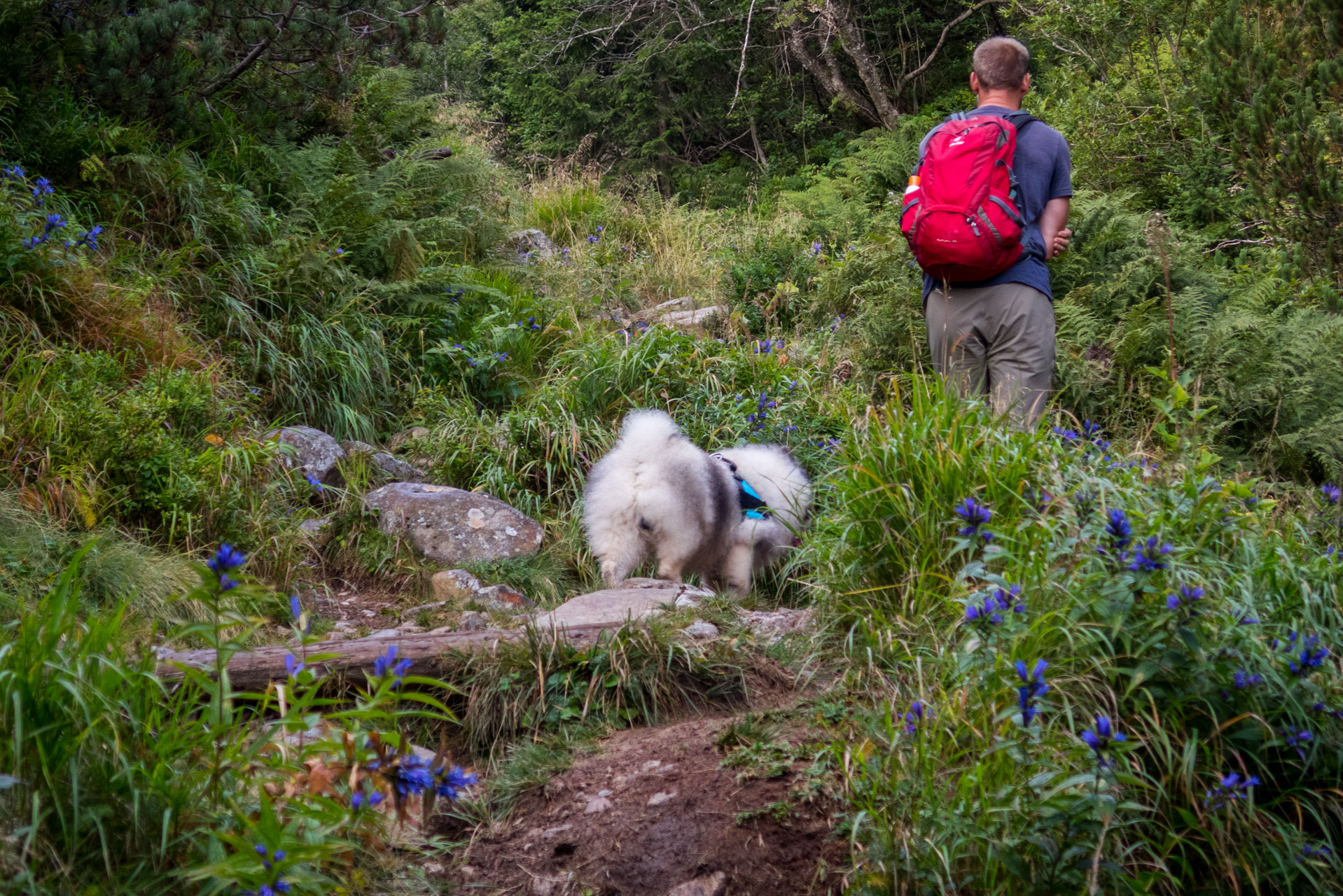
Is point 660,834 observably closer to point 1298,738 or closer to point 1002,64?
point 1298,738

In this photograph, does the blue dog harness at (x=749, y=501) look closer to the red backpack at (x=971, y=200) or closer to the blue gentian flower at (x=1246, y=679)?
the red backpack at (x=971, y=200)

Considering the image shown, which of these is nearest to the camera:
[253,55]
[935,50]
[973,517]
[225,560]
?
[225,560]

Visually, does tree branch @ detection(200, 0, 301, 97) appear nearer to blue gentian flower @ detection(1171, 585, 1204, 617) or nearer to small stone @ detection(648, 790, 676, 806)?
small stone @ detection(648, 790, 676, 806)

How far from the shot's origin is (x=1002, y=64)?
456cm

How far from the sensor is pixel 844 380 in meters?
7.07

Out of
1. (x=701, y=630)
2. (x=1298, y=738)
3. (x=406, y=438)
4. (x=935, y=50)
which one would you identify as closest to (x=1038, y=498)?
(x=1298, y=738)

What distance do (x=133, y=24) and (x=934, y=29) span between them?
13.3m

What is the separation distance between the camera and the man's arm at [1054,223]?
15.0 feet

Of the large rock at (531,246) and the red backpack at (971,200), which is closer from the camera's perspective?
the red backpack at (971,200)

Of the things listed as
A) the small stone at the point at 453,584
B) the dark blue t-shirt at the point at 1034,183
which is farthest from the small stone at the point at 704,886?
the dark blue t-shirt at the point at 1034,183

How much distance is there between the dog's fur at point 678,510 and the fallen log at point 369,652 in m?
1.13

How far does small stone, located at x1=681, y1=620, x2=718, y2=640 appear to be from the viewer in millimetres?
3664

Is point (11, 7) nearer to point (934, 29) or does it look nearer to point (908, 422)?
point (908, 422)

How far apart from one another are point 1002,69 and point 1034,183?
60 cm
